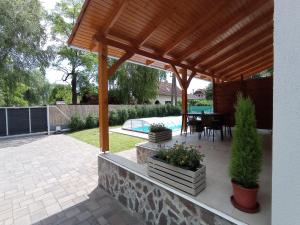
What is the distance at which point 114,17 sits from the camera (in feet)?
11.5

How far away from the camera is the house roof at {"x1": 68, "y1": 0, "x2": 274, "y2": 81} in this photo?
11.6 ft

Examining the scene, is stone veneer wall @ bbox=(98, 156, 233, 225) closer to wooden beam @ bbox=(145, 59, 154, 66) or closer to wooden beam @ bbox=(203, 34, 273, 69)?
wooden beam @ bbox=(145, 59, 154, 66)

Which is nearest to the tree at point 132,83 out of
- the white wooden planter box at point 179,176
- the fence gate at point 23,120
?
the fence gate at point 23,120

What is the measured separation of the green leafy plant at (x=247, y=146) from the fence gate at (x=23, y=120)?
12.3 meters

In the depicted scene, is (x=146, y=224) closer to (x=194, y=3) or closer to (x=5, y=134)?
(x=194, y=3)

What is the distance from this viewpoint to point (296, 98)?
50.6 inches

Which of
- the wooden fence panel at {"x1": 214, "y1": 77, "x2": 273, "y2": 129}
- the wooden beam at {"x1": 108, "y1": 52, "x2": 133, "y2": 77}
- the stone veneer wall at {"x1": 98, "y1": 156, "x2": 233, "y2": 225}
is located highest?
the wooden beam at {"x1": 108, "y1": 52, "x2": 133, "y2": 77}

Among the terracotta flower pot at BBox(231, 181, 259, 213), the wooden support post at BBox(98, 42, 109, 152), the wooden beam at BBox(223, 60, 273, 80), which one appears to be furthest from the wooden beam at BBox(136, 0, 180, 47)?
the wooden beam at BBox(223, 60, 273, 80)

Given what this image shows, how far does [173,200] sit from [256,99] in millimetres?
6126

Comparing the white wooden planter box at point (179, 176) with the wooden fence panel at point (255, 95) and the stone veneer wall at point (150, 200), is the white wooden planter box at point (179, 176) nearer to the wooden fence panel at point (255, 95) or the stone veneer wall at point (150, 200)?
the stone veneer wall at point (150, 200)

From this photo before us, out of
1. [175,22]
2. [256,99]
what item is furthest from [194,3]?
[256,99]

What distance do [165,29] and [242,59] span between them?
4.42 m

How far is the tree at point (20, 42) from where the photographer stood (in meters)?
11.2

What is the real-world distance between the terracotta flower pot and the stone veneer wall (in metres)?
0.29
